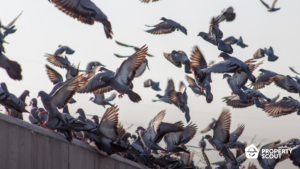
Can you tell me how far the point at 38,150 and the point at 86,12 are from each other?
3046mm

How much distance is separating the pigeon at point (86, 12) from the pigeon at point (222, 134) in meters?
4.53

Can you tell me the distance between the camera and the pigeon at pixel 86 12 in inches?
344

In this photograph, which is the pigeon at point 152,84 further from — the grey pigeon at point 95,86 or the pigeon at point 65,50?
the grey pigeon at point 95,86

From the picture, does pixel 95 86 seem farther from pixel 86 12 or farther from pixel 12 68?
pixel 12 68

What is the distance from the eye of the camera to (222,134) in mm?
12227

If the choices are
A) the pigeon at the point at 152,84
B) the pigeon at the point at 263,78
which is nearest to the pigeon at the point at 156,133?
the pigeon at the point at 263,78

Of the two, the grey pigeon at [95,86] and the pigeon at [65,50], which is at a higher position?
the pigeon at [65,50]

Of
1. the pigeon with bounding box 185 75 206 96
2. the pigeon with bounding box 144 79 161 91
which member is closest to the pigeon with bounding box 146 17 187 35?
the pigeon with bounding box 185 75 206 96

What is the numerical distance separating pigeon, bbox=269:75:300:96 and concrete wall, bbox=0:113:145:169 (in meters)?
6.53

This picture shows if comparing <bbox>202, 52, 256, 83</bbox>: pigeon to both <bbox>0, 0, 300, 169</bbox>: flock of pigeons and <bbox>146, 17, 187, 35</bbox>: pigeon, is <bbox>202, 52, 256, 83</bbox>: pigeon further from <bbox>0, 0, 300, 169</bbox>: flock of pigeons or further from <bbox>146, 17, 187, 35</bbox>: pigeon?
<bbox>146, 17, 187, 35</bbox>: pigeon

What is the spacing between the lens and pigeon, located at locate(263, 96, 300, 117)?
13.1 m

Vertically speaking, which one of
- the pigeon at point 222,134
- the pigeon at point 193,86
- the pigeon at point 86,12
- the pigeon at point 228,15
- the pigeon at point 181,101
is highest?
the pigeon at point 228,15

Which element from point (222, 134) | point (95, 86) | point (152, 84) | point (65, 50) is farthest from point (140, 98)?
point (152, 84)

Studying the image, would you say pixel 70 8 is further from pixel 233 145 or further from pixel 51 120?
pixel 233 145
